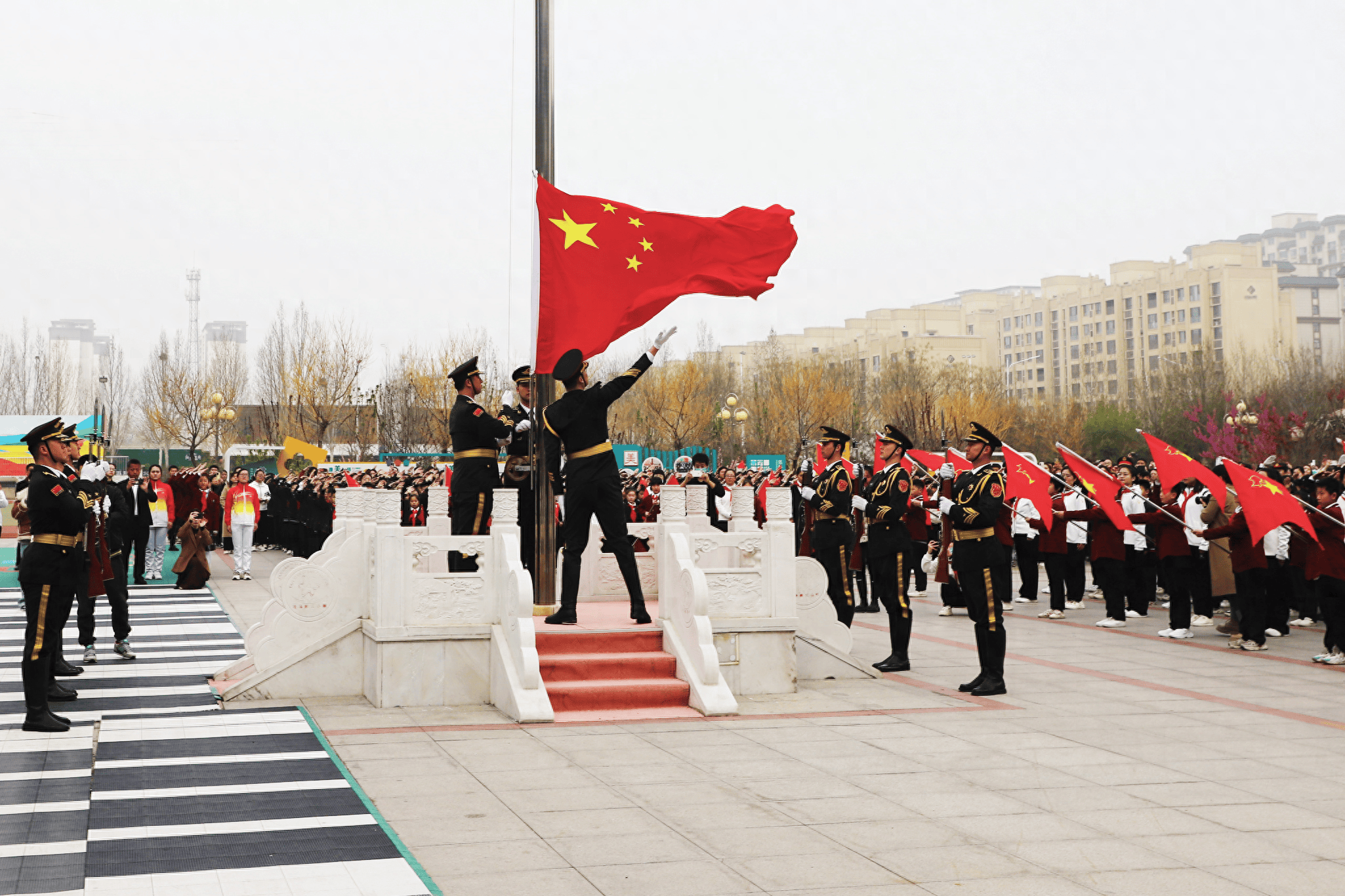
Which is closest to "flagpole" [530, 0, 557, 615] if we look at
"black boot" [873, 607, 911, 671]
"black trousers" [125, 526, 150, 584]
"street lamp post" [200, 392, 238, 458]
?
"black boot" [873, 607, 911, 671]

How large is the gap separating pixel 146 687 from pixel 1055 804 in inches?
298

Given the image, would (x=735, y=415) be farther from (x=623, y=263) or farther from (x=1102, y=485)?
(x=623, y=263)

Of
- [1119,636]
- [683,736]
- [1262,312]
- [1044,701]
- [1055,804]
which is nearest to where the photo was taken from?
[1055,804]

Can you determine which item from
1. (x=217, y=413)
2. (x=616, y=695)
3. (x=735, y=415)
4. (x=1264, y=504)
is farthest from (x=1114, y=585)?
(x=217, y=413)

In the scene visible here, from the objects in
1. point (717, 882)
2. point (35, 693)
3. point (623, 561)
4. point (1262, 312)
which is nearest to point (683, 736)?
point (623, 561)

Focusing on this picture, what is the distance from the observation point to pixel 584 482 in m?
9.99

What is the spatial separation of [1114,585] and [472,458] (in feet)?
28.7

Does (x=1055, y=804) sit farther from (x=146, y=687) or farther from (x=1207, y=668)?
(x=146, y=687)

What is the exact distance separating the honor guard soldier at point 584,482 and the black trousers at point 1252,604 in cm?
685

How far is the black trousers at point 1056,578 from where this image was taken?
1595 cm

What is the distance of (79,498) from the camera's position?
8.80 m

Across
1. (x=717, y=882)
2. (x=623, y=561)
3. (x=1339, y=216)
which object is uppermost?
(x=1339, y=216)

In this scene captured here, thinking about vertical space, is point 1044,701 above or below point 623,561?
below

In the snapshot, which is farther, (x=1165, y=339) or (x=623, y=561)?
(x=1165, y=339)
